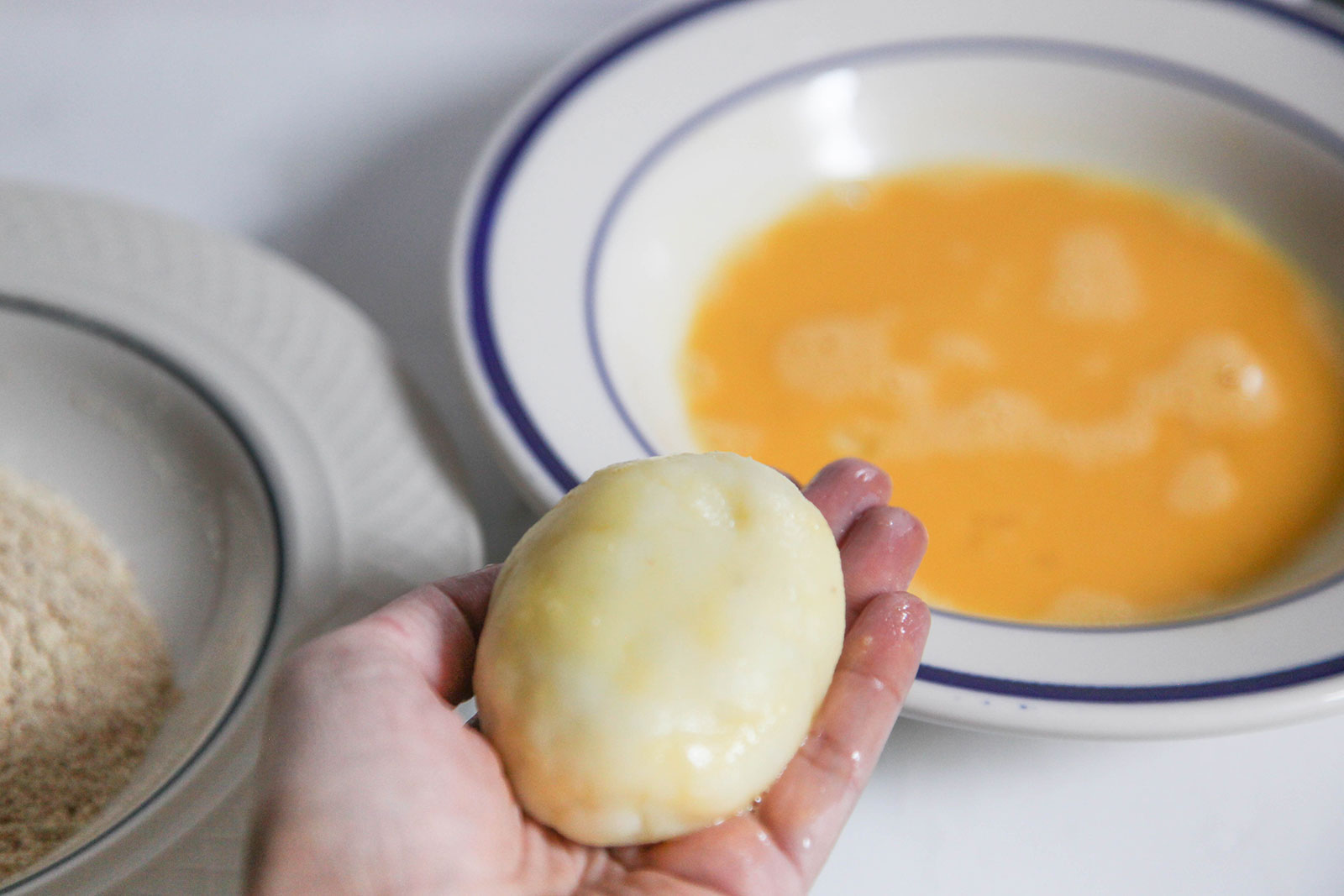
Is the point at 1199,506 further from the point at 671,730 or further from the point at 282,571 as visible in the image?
the point at 282,571

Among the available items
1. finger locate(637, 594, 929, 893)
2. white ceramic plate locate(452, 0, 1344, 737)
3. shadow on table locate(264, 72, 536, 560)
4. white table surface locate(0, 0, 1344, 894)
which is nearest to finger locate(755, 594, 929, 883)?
finger locate(637, 594, 929, 893)

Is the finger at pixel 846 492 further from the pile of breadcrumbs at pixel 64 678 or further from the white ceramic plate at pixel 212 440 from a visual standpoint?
the pile of breadcrumbs at pixel 64 678

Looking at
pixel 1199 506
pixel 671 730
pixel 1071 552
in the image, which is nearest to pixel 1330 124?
pixel 1199 506

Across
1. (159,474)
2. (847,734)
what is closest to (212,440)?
(159,474)

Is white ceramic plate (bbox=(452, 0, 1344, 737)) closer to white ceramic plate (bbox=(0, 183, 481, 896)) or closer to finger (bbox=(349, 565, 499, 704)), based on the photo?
white ceramic plate (bbox=(0, 183, 481, 896))

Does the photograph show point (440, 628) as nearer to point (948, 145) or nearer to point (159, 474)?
point (159, 474)
